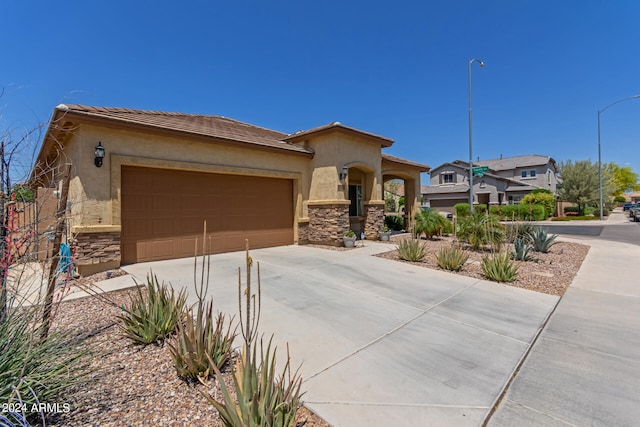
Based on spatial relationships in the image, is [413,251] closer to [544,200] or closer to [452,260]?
[452,260]

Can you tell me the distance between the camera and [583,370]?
319 cm

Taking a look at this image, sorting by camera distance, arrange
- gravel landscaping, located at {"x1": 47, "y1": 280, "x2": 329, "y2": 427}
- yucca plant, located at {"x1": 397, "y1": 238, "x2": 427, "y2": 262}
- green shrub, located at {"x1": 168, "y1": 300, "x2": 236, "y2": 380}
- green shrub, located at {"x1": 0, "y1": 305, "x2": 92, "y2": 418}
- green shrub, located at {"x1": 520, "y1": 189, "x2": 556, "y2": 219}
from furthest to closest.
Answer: green shrub, located at {"x1": 520, "y1": 189, "x2": 556, "y2": 219}, yucca plant, located at {"x1": 397, "y1": 238, "x2": 427, "y2": 262}, green shrub, located at {"x1": 168, "y1": 300, "x2": 236, "y2": 380}, gravel landscaping, located at {"x1": 47, "y1": 280, "x2": 329, "y2": 427}, green shrub, located at {"x1": 0, "y1": 305, "x2": 92, "y2": 418}

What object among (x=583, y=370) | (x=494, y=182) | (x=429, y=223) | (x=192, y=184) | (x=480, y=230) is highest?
(x=494, y=182)

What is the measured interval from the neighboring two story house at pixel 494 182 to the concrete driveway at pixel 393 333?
107 feet

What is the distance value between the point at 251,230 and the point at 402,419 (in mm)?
8634

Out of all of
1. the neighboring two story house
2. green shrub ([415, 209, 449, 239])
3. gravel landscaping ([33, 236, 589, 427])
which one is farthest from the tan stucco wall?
the neighboring two story house

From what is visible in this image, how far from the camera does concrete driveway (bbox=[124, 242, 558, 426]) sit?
2.64 m

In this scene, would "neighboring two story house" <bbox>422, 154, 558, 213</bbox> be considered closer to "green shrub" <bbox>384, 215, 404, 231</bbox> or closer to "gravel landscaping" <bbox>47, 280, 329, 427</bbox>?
"green shrub" <bbox>384, 215, 404, 231</bbox>

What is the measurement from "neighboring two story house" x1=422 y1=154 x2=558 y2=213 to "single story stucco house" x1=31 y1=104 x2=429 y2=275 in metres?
28.0

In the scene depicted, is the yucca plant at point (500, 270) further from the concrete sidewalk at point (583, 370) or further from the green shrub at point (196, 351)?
the green shrub at point (196, 351)

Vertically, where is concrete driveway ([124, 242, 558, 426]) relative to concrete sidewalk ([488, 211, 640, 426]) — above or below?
above

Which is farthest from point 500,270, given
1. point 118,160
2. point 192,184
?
point 118,160

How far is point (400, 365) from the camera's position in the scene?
3248mm

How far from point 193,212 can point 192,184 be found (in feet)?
2.91
